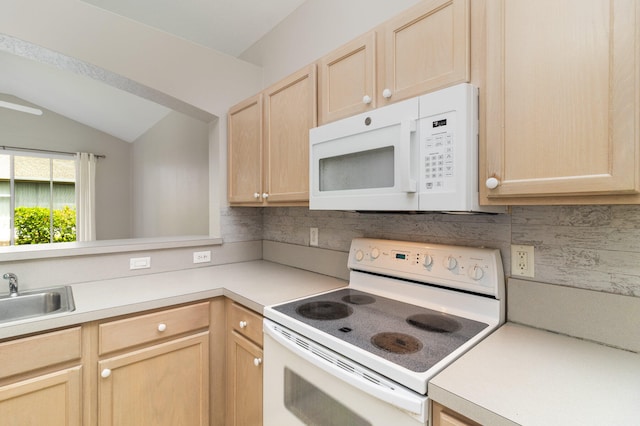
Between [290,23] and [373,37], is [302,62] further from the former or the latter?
[373,37]

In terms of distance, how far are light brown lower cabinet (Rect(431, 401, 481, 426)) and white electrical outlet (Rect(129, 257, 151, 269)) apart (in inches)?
71.4

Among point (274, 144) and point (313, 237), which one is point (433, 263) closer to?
point (313, 237)

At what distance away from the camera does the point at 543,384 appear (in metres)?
0.73

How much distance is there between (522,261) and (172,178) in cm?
397

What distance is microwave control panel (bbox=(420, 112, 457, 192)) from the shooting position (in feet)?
3.14

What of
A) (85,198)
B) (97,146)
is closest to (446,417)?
(85,198)

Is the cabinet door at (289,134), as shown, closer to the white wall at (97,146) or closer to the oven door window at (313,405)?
the oven door window at (313,405)

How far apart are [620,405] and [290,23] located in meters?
2.51

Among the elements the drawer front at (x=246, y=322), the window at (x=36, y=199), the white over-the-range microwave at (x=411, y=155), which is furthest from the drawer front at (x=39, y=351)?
the window at (x=36, y=199)

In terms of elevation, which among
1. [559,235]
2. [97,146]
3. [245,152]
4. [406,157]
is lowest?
[559,235]

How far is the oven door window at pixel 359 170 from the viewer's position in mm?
1151

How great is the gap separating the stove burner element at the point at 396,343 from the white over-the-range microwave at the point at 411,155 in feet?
1.41

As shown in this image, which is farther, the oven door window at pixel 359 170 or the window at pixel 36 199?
the window at pixel 36 199

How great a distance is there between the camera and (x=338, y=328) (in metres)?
1.07
